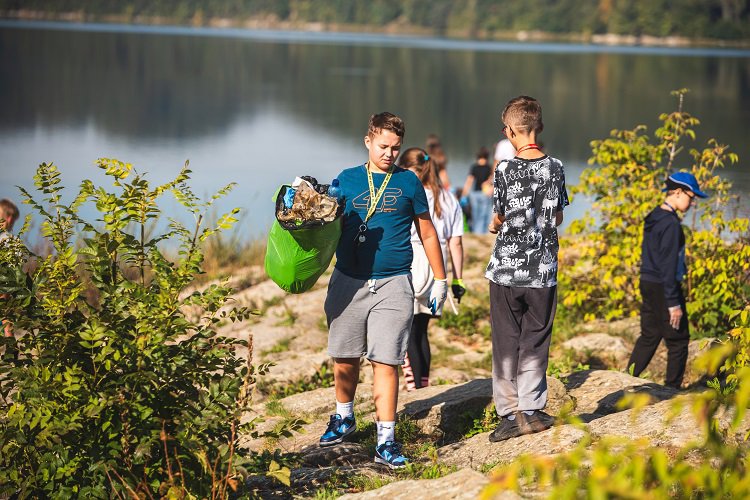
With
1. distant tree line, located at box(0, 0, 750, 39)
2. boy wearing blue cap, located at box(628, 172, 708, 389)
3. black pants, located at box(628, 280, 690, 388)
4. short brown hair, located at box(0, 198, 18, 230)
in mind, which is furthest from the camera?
distant tree line, located at box(0, 0, 750, 39)

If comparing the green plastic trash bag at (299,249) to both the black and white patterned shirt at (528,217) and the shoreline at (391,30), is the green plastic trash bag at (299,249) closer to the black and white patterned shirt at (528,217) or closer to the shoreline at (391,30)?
the black and white patterned shirt at (528,217)

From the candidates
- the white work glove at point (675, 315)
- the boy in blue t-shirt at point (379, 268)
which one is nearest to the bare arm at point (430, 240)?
the boy in blue t-shirt at point (379, 268)

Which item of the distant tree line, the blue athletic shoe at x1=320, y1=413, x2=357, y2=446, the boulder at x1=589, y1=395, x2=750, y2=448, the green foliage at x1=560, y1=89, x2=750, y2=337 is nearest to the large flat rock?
the boulder at x1=589, y1=395, x2=750, y2=448

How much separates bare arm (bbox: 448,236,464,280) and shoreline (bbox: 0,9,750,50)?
345 ft

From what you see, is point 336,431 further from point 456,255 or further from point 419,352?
point 456,255

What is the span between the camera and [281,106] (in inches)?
1580

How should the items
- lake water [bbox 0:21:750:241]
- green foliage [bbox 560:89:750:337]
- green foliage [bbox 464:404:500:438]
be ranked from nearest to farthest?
1. green foliage [bbox 464:404:500:438]
2. green foliage [bbox 560:89:750:337]
3. lake water [bbox 0:21:750:241]

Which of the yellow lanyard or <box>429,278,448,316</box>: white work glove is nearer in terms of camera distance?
the yellow lanyard

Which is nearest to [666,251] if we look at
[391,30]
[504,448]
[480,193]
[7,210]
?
[504,448]

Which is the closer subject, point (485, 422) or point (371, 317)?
point (371, 317)

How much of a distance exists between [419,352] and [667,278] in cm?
175

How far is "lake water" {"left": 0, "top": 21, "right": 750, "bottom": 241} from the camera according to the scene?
2573 cm

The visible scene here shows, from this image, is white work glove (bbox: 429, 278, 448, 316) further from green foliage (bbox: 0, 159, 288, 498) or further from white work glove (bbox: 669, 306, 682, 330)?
white work glove (bbox: 669, 306, 682, 330)

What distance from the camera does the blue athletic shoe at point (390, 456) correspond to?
16.7 feet
